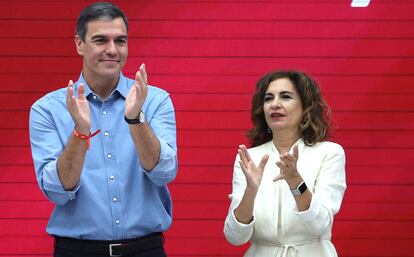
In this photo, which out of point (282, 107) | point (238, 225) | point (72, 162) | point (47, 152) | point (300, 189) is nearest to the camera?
point (72, 162)

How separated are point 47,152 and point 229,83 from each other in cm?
162

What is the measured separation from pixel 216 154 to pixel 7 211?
1.18m

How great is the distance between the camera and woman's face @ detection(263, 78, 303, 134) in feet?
12.1

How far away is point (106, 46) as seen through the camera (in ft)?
10.8

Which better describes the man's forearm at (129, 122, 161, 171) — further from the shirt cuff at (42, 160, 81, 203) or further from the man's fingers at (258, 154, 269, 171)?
the man's fingers at (258, 154, 269, 171)

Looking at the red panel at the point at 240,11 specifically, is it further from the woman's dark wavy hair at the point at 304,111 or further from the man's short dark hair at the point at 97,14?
the man's short dark hair at the point at 97,14

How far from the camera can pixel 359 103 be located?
4.63 metres

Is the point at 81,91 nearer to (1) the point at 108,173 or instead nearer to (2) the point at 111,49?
(2) the point at 111,49

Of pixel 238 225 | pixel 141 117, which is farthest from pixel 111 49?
pixel 238 225

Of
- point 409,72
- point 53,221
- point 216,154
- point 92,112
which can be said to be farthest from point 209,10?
point 53,221

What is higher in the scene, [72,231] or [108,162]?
[108,162]

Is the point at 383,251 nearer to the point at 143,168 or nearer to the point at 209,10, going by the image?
the point at 209,10

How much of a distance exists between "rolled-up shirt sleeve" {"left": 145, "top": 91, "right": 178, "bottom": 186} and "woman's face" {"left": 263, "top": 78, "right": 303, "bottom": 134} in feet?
1.67

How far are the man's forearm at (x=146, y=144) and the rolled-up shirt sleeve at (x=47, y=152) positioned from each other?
0.27 metres
